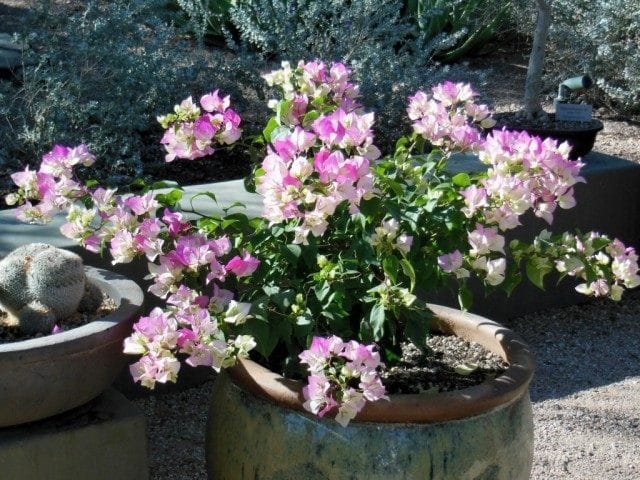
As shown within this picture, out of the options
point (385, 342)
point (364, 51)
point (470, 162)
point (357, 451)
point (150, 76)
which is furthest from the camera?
point (364, 51)

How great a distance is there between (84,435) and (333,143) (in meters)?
1.08

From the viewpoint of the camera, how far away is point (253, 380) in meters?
2.17

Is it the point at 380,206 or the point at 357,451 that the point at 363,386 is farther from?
the point at 380,206

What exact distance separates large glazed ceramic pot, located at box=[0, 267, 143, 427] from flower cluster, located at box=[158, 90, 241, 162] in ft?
1.50

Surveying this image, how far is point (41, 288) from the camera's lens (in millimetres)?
2555

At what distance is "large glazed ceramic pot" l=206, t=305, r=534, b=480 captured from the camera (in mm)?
2072

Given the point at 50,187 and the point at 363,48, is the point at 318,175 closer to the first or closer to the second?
the point at 50,187

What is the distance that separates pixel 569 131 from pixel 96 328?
268 cm

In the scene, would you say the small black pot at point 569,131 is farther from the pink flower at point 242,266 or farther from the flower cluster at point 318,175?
the pink flower at point 242,266

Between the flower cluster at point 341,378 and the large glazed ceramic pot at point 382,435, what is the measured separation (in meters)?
0.13

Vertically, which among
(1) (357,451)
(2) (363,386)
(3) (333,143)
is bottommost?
(1) (357,451)

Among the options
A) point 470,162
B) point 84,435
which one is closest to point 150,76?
point 470,162

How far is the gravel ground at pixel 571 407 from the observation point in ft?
10.7

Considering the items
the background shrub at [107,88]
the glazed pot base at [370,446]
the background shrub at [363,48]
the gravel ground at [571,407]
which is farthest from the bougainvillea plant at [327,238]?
the background shrub at [363,48]
